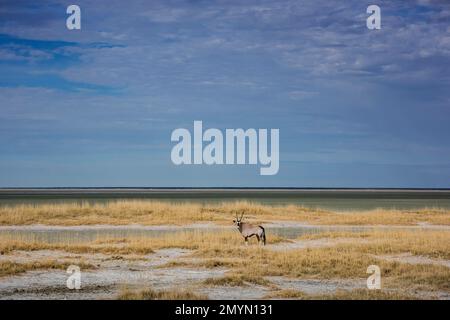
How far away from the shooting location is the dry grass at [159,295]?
1508 centimetres

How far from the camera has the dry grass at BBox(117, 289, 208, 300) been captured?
1508cm

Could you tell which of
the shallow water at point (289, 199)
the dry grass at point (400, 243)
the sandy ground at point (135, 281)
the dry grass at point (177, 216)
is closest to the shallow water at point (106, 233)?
the dry grass at point (400, 243)

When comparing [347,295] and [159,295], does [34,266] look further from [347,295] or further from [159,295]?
[347,295]

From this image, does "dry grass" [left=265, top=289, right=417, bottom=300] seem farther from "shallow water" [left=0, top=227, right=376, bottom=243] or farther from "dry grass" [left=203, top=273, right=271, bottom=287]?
"shallow water" [left=0, top=227, right=376, bottom=243]

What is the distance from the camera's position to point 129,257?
73.3 feet

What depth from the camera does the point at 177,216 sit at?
128 ft

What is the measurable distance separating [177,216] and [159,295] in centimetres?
2353

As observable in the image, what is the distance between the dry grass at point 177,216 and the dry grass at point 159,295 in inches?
831

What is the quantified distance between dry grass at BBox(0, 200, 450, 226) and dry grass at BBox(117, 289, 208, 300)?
69.3 feet

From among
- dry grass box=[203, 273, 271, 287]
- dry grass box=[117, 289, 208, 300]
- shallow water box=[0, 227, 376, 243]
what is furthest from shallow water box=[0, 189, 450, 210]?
dry grass box=[117, 289, 208, 300]

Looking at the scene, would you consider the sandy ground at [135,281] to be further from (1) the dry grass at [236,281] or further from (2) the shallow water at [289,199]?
(2) the shallow water at [289,199]

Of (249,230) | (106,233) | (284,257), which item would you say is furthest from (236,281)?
(106,233)

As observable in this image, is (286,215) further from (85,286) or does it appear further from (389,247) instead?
(85,286)
